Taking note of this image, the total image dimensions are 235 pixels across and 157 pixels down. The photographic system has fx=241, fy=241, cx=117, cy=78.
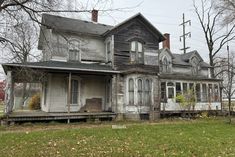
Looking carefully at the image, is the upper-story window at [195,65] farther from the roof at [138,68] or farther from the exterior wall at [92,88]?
the exterior wall at [92,88]

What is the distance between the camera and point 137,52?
20.2 m

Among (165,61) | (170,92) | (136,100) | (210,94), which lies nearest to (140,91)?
(136,100)

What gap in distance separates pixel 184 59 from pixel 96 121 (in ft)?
55.7

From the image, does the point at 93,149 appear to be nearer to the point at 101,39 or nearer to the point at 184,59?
the point at 101,39

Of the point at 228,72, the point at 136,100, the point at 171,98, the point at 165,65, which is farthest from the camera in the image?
the point at 165,65

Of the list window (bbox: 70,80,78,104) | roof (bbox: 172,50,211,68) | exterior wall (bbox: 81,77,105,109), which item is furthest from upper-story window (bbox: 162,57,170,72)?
window (bbox: 70,80,78,104)

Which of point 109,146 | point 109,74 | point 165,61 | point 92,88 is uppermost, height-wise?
point 165,61

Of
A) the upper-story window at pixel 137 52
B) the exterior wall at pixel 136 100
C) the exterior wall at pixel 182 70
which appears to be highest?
the upper-story window at pixel 137 52

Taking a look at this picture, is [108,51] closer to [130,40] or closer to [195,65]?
[130,40]

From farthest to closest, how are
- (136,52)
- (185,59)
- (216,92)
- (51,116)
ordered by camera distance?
(185,59) < (216,92) < (136,52) < (51,116)

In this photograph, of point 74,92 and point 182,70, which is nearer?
point 74,92

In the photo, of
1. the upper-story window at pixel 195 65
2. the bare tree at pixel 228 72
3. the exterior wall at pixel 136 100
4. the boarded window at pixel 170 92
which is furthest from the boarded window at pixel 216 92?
the exterior wall at pixel 136 100

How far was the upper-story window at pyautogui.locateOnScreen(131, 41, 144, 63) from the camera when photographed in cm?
2003

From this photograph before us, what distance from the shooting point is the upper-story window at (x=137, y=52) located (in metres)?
20.0
